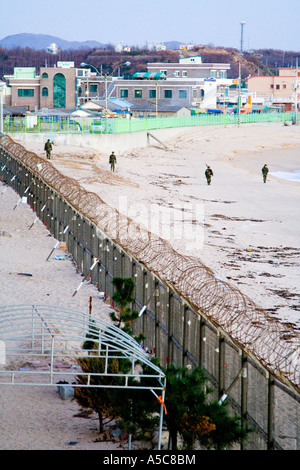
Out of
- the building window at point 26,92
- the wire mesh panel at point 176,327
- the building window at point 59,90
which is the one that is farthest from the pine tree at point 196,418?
the building window at point 26,92

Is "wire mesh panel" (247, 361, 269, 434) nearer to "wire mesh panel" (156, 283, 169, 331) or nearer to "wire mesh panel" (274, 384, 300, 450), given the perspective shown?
"wire mesh panel" (274, 384, 300, 450)

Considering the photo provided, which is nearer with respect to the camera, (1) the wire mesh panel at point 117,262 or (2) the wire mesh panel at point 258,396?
(2) the wire mesh panel at point 258,396

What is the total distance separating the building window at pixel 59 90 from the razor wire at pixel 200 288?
6351 cm

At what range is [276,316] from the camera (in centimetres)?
1488

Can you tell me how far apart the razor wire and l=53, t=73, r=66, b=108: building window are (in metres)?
63.5

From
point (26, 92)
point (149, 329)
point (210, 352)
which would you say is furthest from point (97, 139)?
point (26, 92)

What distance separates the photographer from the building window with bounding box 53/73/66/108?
90625 mm

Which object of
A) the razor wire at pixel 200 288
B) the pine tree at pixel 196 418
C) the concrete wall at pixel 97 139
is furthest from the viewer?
the concrete wall at pixel 97 139

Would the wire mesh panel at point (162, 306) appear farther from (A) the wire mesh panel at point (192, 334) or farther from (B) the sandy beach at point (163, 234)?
(B) the sandy beach at point (163, 234)

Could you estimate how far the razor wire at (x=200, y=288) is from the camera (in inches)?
399

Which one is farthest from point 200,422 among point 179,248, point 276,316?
point 179,248

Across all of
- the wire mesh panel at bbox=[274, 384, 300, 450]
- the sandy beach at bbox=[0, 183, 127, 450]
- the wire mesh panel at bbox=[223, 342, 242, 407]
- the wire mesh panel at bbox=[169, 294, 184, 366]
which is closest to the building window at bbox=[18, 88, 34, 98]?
the sandy beach at bbox=[0, 183, 127, 450]

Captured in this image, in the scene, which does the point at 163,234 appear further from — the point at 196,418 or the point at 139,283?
the point at 196,418

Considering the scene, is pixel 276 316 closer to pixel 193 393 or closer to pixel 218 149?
pixel 193 393
